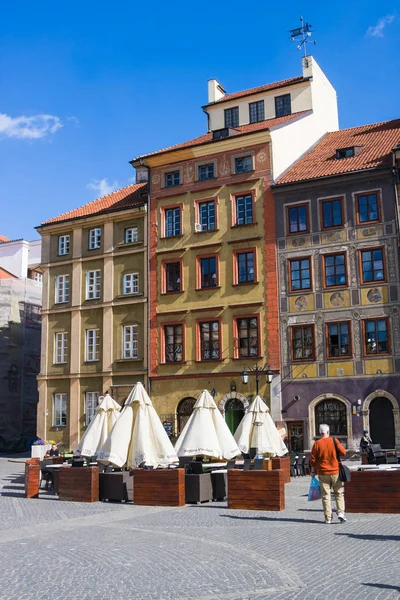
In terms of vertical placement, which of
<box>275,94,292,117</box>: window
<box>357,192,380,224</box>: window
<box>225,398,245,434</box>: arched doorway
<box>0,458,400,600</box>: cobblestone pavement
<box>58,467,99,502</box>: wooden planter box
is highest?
<box>275,94,292,117</box>: window

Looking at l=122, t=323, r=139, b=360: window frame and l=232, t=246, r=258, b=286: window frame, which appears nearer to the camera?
l=232, t=246, r=258, b=286: window frame

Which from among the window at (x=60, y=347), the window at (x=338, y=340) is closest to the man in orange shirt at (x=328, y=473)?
the window at (x=338, y=340)

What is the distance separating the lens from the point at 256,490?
48.4 feet

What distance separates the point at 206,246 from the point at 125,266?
4.96m

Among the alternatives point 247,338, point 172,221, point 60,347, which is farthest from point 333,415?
point 60,347

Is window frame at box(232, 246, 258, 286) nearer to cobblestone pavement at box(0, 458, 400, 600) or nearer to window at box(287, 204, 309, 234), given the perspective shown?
window at box(287, 204, 309, 234)

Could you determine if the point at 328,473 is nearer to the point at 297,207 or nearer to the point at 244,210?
the point at 297,207

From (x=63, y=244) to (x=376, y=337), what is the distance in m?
18.6

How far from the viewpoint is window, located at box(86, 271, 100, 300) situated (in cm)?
3753

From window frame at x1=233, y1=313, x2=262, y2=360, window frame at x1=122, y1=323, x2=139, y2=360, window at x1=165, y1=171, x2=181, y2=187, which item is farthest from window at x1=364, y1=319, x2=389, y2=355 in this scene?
window at x1=165, y1=171, x2=181, y2=187

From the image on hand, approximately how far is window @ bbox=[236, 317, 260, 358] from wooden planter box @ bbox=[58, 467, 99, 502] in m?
15.9

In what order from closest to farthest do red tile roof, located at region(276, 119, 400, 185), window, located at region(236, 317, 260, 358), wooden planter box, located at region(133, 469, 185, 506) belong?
wooden planter box, located at region(133, 469, 185, 506) → red tile roof, located at region(276, 119, 400, 185) → window, located at region(236, 317, 260, 358)

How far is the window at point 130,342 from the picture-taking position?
3569cm

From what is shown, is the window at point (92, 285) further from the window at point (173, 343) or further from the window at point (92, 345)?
the window at point (173, 343)
